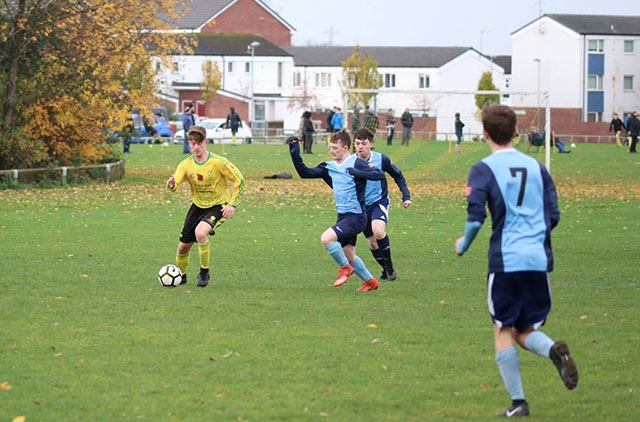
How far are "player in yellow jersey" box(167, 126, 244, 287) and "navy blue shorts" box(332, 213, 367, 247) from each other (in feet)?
3.70

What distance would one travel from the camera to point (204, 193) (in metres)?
11.9

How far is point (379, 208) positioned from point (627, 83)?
A: 85.5 metres

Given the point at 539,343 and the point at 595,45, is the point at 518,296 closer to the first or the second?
the point at 539,343

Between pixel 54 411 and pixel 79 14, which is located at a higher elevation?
pixel 79 14

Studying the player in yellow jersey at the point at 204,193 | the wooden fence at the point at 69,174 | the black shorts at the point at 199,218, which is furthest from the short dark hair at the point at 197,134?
the wooden fence at the point at 69,174

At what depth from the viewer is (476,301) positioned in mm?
10875

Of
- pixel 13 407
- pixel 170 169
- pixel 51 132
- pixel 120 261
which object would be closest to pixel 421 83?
pixel 170 169

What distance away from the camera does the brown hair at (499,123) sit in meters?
6.42

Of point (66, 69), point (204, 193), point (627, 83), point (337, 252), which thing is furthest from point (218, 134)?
point (337, 252)

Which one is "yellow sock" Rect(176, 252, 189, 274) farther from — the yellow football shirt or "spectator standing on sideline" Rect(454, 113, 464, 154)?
"spectator standing on sideline" Rect(454, 113, 464, 154)

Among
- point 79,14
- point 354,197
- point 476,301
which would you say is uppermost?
point 79,14

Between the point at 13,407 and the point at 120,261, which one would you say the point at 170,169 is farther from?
the point at 13,407

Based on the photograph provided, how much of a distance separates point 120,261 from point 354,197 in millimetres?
3651

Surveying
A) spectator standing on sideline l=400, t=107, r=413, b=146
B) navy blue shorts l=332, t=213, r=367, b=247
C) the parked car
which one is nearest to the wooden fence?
navy blue shorts l=332, t=213, r=367, b=247
